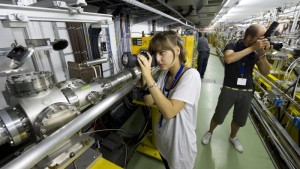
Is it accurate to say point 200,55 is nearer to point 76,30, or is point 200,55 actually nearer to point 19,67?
point 76,30

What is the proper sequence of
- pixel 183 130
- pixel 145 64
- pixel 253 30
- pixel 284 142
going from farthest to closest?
pixel 284 142 → pixel 253 30 → pixel 183 130 → pixel 145 64

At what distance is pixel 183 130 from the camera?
96cm

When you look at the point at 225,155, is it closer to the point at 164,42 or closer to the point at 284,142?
the point at 284,142

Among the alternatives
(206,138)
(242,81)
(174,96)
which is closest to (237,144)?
(206,138)

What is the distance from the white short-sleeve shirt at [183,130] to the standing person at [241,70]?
0.92 m

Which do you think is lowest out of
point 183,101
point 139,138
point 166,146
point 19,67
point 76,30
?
point 139,138

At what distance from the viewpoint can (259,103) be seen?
2.80m

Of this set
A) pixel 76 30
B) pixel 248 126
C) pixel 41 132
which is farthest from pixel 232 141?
pixel 76 30

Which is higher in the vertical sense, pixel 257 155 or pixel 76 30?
pixel 76 30

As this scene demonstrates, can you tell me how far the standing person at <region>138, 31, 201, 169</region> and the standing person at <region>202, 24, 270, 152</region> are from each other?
90cm

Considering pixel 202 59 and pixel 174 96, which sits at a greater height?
pixel 174 96

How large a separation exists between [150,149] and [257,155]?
4.23 ft

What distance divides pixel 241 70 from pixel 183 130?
1.10m

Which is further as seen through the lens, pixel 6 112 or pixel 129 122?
pixel 129 122
